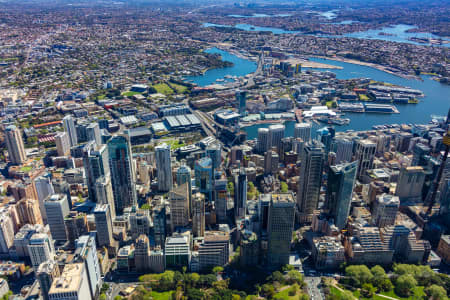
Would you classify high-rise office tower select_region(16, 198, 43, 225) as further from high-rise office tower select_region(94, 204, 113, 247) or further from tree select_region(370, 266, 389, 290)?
tree select_region(370, 266, 389, 290)

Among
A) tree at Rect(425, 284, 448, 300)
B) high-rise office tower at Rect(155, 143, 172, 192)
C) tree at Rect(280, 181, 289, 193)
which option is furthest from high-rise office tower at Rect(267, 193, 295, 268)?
high-rise office tower at Rect(155, 143, 172, 192)

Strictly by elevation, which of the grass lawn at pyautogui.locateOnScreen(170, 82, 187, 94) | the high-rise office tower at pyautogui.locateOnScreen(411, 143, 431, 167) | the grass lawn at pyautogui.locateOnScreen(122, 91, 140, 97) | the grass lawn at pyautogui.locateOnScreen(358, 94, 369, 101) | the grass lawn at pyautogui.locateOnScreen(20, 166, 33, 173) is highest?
the high-rise office tower at pyautogui.locateOnScreen(411, 143, 431, 167)

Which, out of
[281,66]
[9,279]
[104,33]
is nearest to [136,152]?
[9,279]

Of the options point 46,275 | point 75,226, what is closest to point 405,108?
point 75,226

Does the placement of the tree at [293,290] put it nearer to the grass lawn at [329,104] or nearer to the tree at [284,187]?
the tree at [284,187]

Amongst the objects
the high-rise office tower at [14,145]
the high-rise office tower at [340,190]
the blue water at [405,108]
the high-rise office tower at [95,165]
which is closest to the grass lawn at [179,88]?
the blue water at [405,108]

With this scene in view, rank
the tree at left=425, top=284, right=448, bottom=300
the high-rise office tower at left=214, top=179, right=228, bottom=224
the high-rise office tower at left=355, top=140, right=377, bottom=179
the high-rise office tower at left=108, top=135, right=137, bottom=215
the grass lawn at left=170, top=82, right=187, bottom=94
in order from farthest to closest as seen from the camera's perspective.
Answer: the grass lawn at left=170, top=82, right=187, bottom=94 → the high-rise office tower at left=355, top=140, right=377, bottom=179 → the high-rise office tower at left=108, top=135, right=137, bottom=215 → the high-rise office tower at left=214, top=179, right=228, bottom=224 → the tree at left=425, top=284, right=448, bottom=300

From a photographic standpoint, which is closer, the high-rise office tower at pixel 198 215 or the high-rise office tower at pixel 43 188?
the high-rise office tower at pixel 198 215
